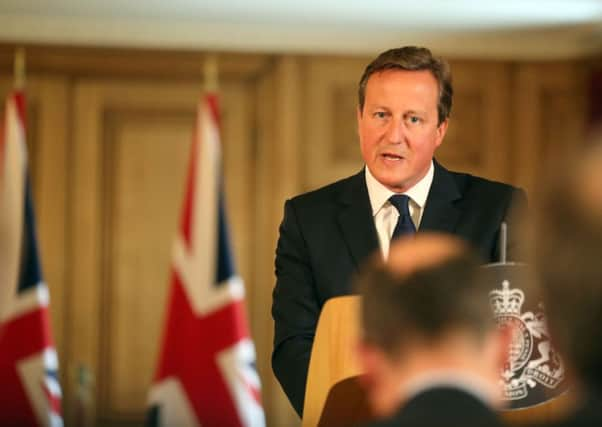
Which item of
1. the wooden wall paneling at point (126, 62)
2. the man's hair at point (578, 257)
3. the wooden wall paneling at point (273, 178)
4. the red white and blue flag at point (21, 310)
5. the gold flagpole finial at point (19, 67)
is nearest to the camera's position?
the man's hair at point (578, 257)

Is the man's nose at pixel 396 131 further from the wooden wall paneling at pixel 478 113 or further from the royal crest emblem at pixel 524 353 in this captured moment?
the wooden wall paneling at pixel 478 113

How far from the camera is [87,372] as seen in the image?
650 centimetres

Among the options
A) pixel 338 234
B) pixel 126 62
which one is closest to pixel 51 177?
pixel 126 62

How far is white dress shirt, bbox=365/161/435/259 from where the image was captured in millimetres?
2385

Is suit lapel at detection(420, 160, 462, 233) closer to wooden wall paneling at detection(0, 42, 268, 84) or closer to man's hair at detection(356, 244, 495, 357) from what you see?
man's hair at detection(356, 244, 495, 357)

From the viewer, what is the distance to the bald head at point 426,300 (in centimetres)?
99

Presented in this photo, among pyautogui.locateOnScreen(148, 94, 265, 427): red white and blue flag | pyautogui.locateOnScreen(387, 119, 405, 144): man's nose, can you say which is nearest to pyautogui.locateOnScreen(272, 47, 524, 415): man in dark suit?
pyautogui.locateOnScreen(387, 119, 405, 144): man's nose

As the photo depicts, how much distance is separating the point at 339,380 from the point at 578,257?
81 centimetres

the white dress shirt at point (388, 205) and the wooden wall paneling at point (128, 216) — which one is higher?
the white dress shirt at point (388, 205)

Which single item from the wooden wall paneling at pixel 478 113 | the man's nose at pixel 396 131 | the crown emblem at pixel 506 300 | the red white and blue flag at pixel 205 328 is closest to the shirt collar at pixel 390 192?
the man's nose at pixel 396 131

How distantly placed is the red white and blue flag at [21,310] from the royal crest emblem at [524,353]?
147 inches

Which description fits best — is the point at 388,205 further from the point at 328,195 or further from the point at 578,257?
the point at 578,257

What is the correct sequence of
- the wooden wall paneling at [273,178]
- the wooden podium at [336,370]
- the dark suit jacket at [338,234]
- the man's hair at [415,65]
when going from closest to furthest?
1. the wooden podium at [336,370]
2. the dark suit jacket at [338,234]
3. the man's hair at [415,65]
4. the wooden wall paneling at [273,178]

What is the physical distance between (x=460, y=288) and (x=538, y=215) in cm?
9
